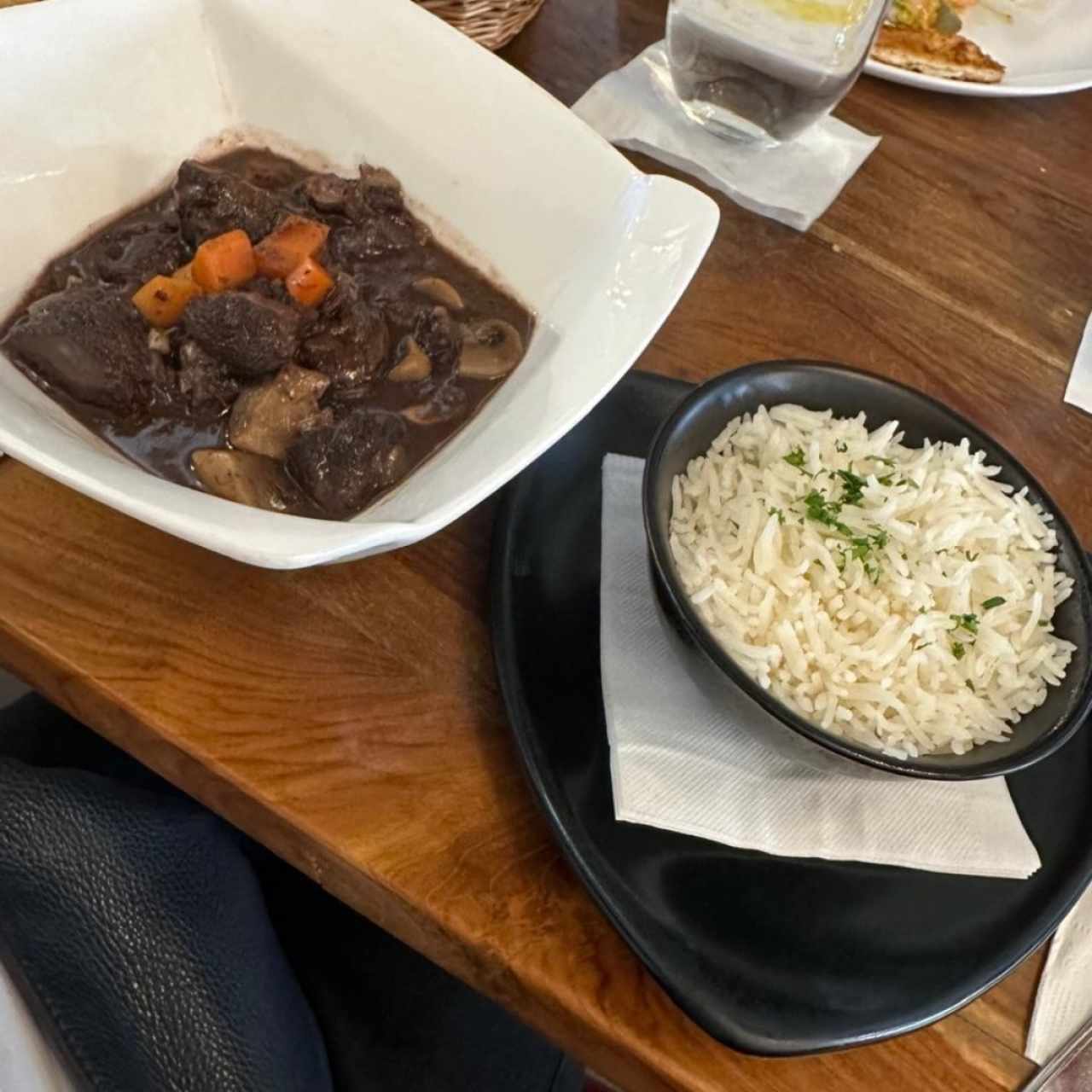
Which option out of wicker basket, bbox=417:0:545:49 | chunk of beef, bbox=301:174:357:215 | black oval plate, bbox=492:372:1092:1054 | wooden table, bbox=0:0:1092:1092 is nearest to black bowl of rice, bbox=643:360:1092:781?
black oval plate, bbox=492:372:1092:1054

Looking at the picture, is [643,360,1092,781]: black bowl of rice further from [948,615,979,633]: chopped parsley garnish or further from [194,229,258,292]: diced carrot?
[194,229,258,292]: diced carrot

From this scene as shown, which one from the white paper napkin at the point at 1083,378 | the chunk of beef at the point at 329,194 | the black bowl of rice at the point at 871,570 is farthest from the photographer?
the white paper napkin at the point at 1083,378

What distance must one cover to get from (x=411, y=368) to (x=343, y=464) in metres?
0.22

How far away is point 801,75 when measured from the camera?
1.89 meters

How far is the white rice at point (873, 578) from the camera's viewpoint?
111 centimetres

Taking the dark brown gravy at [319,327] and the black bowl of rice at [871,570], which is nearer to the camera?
the black bowl of rice at [871,570]

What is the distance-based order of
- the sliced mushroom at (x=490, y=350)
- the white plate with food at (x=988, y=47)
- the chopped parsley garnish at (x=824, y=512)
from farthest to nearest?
the white plate with food at (x=988, y=47), the sliced mushroom at (x=490, y=350), the chopped parsley garnish at (x=824, y=512)

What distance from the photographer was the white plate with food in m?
2.17

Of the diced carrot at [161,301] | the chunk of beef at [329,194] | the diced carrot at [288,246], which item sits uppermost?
the chunk of beef at [329,194]

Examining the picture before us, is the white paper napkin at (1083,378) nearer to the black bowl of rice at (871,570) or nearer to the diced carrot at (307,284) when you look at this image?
the black bowl of rice at (871,570)

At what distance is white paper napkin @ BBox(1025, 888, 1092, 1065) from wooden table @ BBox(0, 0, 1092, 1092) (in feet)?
0.05

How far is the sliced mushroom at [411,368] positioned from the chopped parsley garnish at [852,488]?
0.54m

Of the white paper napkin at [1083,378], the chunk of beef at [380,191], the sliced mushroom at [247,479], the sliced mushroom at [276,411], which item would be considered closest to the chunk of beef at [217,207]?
the chunk of beef at [380,191]

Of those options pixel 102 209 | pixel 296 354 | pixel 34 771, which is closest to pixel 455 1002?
pixel 34 771
